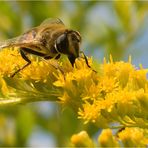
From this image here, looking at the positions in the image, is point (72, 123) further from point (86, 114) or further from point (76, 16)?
point (86, 114)

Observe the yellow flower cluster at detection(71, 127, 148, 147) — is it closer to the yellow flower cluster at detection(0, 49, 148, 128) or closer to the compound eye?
the yellow flower cluster at detection(0, 49, 148, 128)

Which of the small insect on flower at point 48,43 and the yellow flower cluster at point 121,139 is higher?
the small insect on flower at point 48,43

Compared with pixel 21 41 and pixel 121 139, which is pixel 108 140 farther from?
pixel 21 41

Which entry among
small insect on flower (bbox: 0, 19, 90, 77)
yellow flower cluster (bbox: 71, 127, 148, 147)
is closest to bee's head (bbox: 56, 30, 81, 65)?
small insect on flower (bbox: 0, 19, 90, 77)

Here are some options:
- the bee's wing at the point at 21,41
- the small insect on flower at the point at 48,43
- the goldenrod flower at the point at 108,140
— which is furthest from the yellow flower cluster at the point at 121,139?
the bee's wing at the point at 21,41

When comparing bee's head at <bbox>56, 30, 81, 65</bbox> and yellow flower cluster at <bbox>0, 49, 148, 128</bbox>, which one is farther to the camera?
bee's head at <bbox>56, 30, 81, 65</bbox>

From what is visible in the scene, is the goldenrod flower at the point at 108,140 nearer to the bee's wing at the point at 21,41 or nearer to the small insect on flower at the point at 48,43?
the small insect on flower at the point at 48,43

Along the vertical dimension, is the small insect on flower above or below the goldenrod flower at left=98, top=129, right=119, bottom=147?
above
